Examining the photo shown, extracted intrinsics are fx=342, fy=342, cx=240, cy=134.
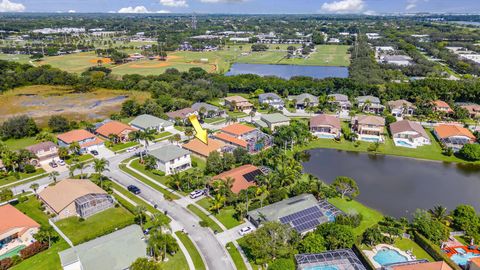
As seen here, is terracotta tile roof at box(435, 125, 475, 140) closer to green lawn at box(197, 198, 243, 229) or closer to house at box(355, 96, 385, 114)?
house at box(355, 96, 385, 114)

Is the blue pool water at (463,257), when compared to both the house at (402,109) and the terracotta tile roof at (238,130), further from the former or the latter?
the house at (402,109)

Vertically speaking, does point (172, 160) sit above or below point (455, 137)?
below

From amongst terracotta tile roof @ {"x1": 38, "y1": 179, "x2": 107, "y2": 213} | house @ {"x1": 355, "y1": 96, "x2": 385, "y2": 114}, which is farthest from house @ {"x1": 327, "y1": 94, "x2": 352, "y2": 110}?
terracotta tile roof @ {"x1": 38, "y1": 179, "x2": 107, "y2": 213}

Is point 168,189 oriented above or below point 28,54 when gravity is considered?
below

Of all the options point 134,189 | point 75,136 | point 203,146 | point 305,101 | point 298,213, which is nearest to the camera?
point 298,213

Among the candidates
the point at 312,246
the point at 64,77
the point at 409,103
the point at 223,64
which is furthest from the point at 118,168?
the point at 223,64

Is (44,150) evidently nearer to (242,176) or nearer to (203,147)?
(203,147)

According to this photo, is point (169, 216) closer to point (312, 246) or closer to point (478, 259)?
point (312, 246)

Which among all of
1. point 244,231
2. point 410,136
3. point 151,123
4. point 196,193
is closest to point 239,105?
point 151,123
